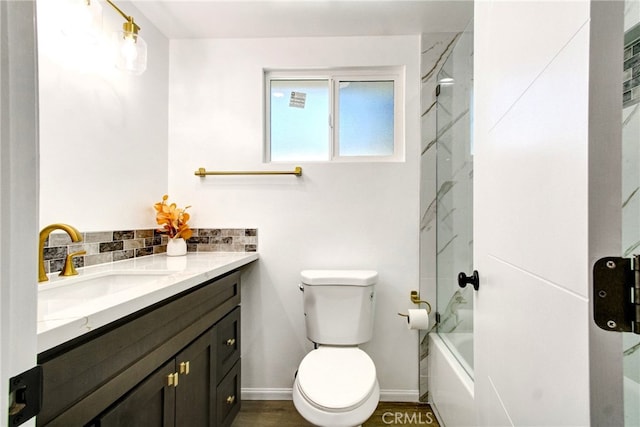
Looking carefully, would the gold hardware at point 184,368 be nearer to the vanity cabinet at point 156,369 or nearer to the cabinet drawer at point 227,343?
the vanity cabinet at point 156,369

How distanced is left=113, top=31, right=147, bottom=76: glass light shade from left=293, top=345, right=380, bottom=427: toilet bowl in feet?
5.25

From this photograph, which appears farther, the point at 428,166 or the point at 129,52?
the point at 428,166

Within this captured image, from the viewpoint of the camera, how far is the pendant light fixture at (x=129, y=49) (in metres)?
1.43

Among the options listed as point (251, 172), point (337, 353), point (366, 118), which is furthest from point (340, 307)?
point (366, 118)

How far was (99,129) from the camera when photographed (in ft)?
4.84

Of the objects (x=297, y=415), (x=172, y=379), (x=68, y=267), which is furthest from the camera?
(x=297, y=415)

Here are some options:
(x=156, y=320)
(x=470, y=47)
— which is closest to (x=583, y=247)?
(x=156, y=320)

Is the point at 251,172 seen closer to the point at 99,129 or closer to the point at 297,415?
the point at 99,129

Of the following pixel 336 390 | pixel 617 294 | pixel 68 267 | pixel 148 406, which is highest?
pixel 617 294

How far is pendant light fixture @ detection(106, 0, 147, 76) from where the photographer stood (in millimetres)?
1430

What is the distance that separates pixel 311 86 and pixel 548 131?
1.76 meters

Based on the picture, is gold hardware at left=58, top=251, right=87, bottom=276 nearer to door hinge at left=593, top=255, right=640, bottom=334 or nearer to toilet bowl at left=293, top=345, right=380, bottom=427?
toilet bowl at left=293, top=345, right=380, bottom=427

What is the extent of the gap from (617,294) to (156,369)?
42.7 inches

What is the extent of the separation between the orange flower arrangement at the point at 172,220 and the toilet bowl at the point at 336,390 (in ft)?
3.31
